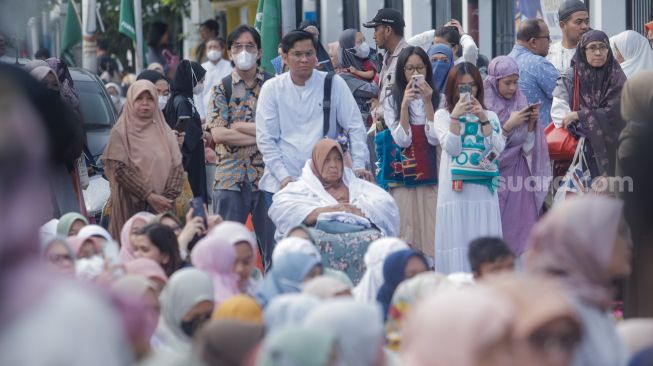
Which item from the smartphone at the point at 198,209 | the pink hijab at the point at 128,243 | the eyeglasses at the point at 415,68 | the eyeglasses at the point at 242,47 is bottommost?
the pink hijab at the point at 128,243

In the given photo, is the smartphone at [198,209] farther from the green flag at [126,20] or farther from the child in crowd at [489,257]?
the green flag at [126,20]

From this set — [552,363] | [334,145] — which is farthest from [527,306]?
[334,145]

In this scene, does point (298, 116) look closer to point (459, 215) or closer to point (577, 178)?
point (459, 215)

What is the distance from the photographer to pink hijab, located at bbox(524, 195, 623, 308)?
19.8ft

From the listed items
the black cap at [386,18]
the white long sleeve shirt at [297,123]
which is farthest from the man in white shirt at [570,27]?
the white long sleeve shirt at [297,123]

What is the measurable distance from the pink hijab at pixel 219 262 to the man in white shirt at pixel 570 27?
5.09 m

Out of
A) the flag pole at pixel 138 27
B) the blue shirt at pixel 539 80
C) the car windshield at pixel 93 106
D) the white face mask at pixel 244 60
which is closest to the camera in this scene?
the white face mask at pixel 244 60

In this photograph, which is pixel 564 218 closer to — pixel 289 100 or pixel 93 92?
pixel 289 100

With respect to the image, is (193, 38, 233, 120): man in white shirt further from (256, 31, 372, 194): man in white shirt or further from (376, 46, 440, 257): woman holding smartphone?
(256, 31, 372, 194): man in white shirt

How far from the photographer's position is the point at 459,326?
5.12 meters

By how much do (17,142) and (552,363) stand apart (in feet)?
5.94

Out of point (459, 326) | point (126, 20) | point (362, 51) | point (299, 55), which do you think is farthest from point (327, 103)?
point (126, 20)

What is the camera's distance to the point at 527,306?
17.8ft

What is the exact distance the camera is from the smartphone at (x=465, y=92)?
1065 centimetres
